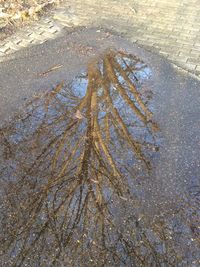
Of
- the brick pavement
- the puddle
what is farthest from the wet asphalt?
the brick pavement

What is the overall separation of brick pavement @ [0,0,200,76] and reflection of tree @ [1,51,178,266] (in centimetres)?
127

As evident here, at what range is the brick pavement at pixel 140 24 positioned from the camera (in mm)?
6680

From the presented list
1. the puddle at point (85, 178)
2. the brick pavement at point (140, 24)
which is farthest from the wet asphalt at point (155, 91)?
the brick pavement at point (140, 24)

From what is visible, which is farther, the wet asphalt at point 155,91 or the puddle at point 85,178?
the wet asphalt at point 155,91

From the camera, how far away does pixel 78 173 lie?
4.32 meters

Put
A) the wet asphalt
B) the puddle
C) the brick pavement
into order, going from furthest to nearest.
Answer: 1. the brick pavement
2. the wet asphalt
3. the puddle

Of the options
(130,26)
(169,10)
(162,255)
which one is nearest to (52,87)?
(130,26)

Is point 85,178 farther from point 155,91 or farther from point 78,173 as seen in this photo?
point 155,91

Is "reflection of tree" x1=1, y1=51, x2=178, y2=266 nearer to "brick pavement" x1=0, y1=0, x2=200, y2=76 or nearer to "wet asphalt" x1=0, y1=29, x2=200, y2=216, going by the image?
"wet asphalt" x1=0, y1=29, x2=200, y2=216

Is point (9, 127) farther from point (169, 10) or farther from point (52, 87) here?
point (169, 10)

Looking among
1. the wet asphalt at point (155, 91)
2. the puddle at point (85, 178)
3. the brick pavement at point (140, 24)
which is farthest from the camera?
the brick pavement at point (140, 24)

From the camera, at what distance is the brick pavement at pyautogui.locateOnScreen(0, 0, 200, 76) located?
6680 mm

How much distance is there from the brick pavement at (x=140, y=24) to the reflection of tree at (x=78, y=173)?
4.18 ft

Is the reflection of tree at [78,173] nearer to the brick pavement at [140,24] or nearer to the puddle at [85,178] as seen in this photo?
the puddle at [85,178]
